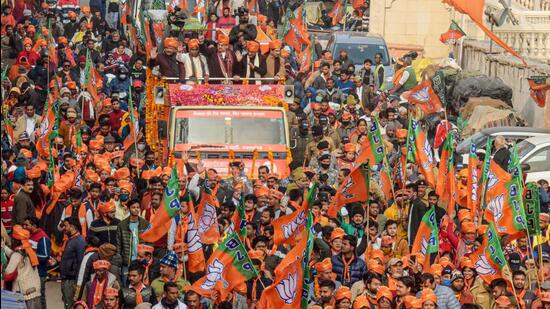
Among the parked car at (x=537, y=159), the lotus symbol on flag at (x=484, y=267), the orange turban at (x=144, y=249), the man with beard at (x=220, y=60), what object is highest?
the man with beard at (x=220, y=60)

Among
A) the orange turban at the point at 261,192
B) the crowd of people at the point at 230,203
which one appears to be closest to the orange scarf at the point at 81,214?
the crowd of people at the point at 230,203

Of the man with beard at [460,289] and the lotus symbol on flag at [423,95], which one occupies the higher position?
the lotus symbol on flag at [423,95]

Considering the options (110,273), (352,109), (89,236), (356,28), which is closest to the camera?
(110,273)

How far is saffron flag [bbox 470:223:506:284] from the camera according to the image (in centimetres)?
1819

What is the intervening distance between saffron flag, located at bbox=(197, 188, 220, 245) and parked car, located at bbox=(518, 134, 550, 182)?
25.8 ft

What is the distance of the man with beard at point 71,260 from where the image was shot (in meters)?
19.7

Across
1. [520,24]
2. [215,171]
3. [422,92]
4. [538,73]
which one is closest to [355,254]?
[215,171]

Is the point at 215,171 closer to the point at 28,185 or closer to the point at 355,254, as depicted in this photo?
the point at 28,185

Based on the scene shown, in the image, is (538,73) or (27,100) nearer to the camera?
(27,100)

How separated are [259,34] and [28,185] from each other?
1085cm

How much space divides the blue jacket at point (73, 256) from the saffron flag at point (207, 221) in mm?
1217

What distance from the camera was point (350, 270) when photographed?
1938cm

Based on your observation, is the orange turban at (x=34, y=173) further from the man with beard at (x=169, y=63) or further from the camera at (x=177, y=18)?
the camera at (x=177, y=18)

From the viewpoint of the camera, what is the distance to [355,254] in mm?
19719
